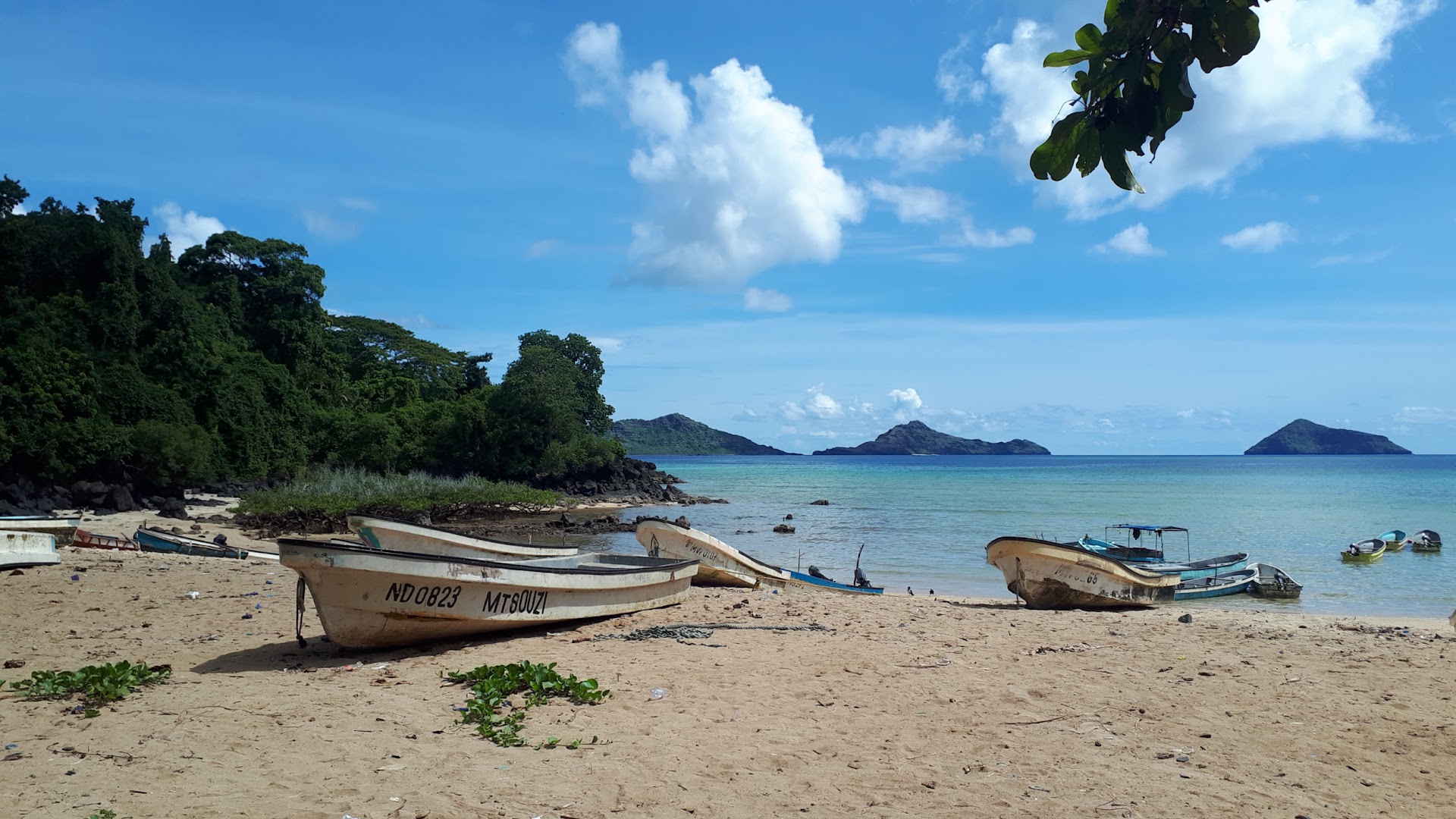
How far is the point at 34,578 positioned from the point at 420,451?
36001 mm

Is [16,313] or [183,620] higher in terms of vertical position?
[16,313]

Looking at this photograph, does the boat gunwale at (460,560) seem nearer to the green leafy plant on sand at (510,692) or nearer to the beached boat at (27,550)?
the green leafy plant on sand at (510,692)

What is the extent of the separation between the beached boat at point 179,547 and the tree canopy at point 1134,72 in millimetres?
17731

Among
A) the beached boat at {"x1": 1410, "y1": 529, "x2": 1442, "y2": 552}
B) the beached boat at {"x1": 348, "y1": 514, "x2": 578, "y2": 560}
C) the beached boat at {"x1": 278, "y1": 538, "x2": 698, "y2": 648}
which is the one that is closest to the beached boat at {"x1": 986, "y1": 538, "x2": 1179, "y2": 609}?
the beached boat at {"x1": 278, "y1": 538, "x2": 698, "y2": 648}

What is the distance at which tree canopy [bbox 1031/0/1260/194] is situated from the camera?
216 cm

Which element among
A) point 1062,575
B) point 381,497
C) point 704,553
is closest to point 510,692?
point 704,553

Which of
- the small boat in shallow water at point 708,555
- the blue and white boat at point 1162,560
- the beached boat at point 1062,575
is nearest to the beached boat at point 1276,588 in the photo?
the blue and white boat at point 1162,560

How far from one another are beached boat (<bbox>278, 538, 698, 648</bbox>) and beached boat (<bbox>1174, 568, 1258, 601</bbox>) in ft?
38.0

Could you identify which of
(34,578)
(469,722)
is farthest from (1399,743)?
(34,578)

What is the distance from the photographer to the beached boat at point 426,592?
7430 mm

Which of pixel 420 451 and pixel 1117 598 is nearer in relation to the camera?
pixel 1117 598

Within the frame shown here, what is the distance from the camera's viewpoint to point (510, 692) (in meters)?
6.38

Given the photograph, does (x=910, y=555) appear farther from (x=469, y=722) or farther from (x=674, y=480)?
(x=674, y=480)

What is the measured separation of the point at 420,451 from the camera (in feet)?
154
